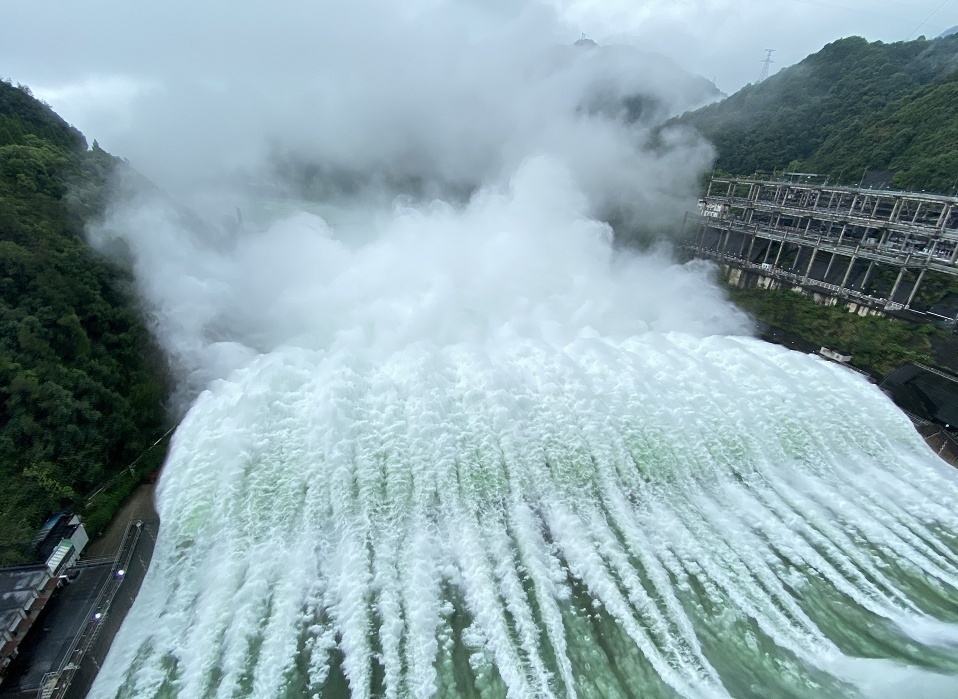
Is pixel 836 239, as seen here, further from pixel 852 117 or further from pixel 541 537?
pixel 541 537

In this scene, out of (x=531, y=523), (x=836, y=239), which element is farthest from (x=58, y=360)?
(x=836, y=239)

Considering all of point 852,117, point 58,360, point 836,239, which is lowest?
point 58,360

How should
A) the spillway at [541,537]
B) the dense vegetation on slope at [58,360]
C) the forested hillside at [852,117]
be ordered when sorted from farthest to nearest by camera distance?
the forested hillside at [852,117] < the dense vegetation on slope at [58,360] < the spillway at [541,537]

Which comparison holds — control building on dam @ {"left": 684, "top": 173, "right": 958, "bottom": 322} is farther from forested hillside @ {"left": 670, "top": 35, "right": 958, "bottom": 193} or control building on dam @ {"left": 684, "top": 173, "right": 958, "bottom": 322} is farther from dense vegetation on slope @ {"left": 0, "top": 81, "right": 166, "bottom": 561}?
dense vegetation on slope @ {"left": 0, "top": 81, "right": 166, "bottom": 561}

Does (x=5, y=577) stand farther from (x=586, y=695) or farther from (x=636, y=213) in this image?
(x=636, y=213)

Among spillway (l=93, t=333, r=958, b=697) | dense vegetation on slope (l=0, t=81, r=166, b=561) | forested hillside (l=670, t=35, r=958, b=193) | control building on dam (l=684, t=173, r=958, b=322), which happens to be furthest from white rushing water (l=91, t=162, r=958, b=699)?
forested hillside (l=670, t=35, r=958, b=193)

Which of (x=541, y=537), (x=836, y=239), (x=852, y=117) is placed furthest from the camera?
(x=852, y=117)

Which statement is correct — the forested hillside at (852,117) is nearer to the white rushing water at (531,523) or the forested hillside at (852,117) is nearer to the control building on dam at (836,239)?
the control building on dam at (836,239)

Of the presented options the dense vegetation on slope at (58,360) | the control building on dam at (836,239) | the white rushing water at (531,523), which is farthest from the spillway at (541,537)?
the control building on dam at (836,239)
